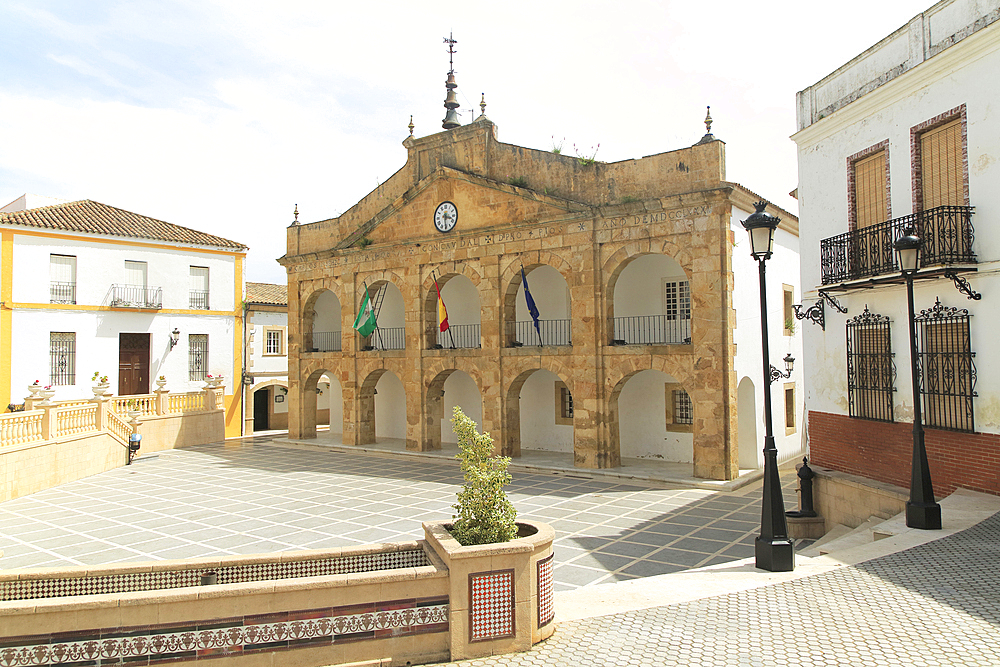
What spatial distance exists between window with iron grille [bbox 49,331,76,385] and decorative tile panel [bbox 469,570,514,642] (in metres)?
24.4

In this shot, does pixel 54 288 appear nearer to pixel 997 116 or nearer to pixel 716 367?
pixel 716 367

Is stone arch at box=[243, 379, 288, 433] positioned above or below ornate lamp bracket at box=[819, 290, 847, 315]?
below

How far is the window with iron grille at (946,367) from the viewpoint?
31.0 ft

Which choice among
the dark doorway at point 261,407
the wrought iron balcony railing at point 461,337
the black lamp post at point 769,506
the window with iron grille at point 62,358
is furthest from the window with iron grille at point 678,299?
the window with iron grille at point 62,358

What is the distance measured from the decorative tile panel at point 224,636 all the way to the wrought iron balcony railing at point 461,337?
1681 cm

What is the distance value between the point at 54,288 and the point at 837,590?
2713 cm

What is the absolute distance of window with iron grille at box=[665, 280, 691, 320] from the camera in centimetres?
1820

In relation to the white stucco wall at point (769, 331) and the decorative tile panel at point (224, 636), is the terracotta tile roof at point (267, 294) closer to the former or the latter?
the white stucco wall at point (769, 331)

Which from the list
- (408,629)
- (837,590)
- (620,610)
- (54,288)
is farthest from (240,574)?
(54,288)

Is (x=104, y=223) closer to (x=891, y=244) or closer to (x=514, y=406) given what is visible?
(x=514, y=406)

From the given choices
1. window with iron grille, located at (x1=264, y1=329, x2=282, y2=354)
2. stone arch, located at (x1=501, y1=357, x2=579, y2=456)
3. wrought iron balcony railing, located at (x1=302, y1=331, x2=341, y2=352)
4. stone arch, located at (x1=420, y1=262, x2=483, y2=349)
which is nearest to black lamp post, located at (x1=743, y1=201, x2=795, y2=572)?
stone arch, located at (x1=501, y1=357, x2=579, y2=456)

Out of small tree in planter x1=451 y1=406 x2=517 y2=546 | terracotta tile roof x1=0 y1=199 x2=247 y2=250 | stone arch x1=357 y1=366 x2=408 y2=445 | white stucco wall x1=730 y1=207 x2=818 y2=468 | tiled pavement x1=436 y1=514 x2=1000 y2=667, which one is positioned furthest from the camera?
terracotta tile roof x1=0 y1=199 x2=247 y2=250

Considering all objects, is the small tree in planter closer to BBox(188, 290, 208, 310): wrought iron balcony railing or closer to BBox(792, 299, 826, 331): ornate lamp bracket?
BBox(792, 299, 826, 331): ornate lamp bracket

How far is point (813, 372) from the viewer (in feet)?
41.9
